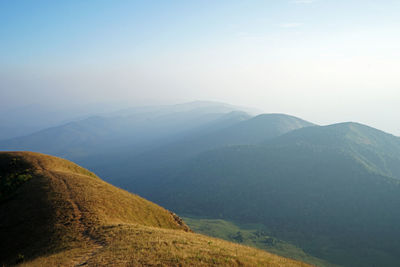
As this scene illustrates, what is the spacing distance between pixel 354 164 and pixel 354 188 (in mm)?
25297

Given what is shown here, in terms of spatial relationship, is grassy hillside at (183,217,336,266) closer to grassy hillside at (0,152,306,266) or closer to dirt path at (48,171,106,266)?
grassy hillside at (0,152,306,266)

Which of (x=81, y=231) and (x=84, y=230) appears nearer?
(x=81, y=231)

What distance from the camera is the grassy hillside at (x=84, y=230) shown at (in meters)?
19.4

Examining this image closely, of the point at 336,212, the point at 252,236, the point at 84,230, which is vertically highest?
the point at 84,230

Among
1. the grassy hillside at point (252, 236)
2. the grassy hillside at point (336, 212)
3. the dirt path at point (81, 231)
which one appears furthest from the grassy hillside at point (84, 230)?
the grassy hillside at point (336, 212)

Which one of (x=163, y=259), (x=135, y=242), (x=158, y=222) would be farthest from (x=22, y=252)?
(x=158, y=222)

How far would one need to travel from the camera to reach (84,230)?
26.2 metres

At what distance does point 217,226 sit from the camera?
150 metres

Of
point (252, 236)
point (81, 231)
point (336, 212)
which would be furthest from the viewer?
point (336, 212)

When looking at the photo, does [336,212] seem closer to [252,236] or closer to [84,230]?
[252,236]

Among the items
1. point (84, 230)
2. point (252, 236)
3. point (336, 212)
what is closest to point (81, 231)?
point (84, 230)

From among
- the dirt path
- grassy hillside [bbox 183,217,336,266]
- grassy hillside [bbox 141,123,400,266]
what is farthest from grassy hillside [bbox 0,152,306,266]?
grassy hillside [bbox 141,123,400,266]

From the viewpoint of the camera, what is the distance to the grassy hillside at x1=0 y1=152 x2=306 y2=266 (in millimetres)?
19438

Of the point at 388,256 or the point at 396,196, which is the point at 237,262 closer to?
the point at 388,256
